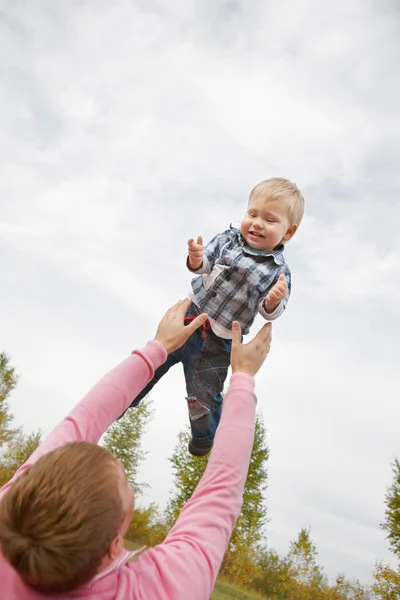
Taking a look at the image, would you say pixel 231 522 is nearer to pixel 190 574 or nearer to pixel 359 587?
pixel 190 574

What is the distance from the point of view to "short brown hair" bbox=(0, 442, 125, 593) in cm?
164

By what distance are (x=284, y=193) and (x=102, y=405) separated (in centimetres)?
230

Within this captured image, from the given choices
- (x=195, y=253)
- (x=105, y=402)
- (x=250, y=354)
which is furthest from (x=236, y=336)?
(x=195, y=253)

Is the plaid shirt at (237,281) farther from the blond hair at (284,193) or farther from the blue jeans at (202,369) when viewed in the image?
the blond hair at (284,193)

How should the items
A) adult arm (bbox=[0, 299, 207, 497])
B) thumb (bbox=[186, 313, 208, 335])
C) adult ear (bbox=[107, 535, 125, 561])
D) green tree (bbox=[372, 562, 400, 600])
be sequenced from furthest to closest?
green tree (bbox=[372, 562, 400, 600]) < thumb (bbox=[186, 313, 208, 335]) < adult arm (bbox=[0, 299, 207, 497]) < adult ear (bbox=[107, 535, 125, 561])

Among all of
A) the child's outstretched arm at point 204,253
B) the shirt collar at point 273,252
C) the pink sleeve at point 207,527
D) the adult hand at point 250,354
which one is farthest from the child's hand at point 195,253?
the pink sleeve at point 207,527

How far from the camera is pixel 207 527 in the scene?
190 cm

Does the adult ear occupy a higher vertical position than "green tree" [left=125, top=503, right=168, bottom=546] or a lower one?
lower

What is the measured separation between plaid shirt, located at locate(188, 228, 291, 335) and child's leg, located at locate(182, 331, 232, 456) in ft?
0.74

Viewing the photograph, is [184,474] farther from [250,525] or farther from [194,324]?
[194,324]

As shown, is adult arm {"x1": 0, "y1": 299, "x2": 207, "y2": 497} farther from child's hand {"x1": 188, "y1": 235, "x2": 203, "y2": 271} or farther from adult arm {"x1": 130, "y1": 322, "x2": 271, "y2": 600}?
child's hand {"x1": 188, "y1": 235, "x2": 203, "y2": 271}

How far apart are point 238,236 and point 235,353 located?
196 cm

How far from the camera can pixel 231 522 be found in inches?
Answer: 77.7

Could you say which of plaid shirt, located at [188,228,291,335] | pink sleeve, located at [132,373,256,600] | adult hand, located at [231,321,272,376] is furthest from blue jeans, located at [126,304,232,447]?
pink sleeve, located at [132,373,256,600]
